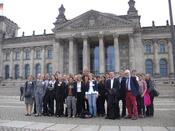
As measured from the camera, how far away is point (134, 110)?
12336mm

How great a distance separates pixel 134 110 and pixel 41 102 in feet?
17.5

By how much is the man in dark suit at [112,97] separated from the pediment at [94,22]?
3998 centimetres

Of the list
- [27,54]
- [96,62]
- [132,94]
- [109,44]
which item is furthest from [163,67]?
[132,94]

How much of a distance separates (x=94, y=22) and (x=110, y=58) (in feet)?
29.2

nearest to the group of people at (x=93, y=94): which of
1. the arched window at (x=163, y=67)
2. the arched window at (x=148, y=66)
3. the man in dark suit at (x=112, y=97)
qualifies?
the man in dark suit at (x=112, y=97)

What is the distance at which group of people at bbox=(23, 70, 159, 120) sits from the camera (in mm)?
12633

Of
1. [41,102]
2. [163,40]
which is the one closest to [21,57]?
[163,40]

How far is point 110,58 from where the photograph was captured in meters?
56.5

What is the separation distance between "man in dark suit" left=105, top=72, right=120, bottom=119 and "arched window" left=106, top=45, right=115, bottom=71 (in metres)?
42.9

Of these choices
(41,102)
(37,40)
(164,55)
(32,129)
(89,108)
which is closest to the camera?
(32,129)

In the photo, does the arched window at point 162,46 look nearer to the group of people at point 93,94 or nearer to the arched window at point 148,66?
the arched window at point 148,66

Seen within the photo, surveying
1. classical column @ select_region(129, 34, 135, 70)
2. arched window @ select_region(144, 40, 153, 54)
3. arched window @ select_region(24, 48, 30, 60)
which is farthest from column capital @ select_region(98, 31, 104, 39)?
arched window @ select_region(24, 48, 30, 60)

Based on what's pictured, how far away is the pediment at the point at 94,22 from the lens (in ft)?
172

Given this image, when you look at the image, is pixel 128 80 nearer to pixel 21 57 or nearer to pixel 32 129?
pixel 32 129
